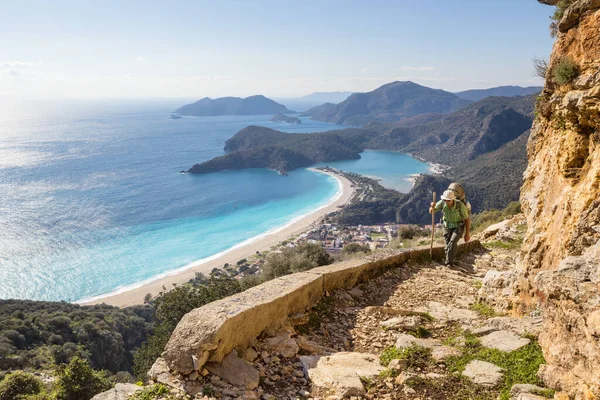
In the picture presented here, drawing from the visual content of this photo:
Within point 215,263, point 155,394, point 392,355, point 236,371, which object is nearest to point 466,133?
point 215,263

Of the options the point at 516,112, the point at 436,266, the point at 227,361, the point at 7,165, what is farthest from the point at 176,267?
the point at 516,112

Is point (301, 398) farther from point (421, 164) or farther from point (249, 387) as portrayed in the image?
point (421, 164)

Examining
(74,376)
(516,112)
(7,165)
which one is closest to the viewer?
(74,376)

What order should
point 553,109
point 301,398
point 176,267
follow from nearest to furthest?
point 301,398, point 553,109, point 176,267

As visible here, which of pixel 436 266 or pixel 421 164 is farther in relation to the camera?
pixel 421 164

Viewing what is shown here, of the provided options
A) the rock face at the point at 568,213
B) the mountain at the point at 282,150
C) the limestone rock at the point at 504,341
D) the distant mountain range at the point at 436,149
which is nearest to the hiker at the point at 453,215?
the rock face at the point at 568,213

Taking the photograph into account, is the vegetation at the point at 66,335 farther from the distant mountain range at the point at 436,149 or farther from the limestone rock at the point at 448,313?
the distant mountain range at the point at 436,149
